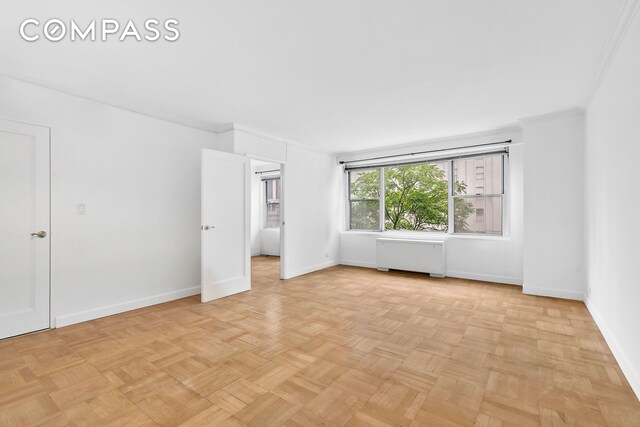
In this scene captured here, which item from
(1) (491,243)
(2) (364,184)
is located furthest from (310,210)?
(1) (491,243)

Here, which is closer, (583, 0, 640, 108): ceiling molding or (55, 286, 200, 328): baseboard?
(583, 0, 640, 108): ceiling molding

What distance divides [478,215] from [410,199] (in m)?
1.35

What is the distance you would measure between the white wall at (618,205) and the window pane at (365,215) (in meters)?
3.66

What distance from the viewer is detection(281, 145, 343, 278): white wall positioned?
5488 mm

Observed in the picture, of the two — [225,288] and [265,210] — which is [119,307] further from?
[265,210]

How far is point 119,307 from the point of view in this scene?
11.7ft

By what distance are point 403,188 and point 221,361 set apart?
4.96 metres

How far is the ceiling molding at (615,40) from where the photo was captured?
1.93m

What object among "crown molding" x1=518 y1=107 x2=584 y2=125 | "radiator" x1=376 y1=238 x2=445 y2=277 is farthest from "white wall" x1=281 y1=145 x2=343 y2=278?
"crown molding" x1=518 y1=107 x2=584 y2=125

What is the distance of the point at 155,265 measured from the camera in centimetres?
394

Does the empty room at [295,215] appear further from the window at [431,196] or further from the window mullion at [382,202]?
the window mullion at [382,202]

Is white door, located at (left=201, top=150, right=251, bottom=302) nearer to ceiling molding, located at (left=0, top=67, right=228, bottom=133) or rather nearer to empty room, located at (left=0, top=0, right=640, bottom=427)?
empty room, located at (left=0, top=0, right=640, bottom=427)

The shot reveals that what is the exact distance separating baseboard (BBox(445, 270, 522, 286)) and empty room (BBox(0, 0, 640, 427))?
3cm

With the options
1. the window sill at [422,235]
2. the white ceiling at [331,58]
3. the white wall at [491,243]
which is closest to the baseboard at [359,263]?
the window sill at [422,235]
